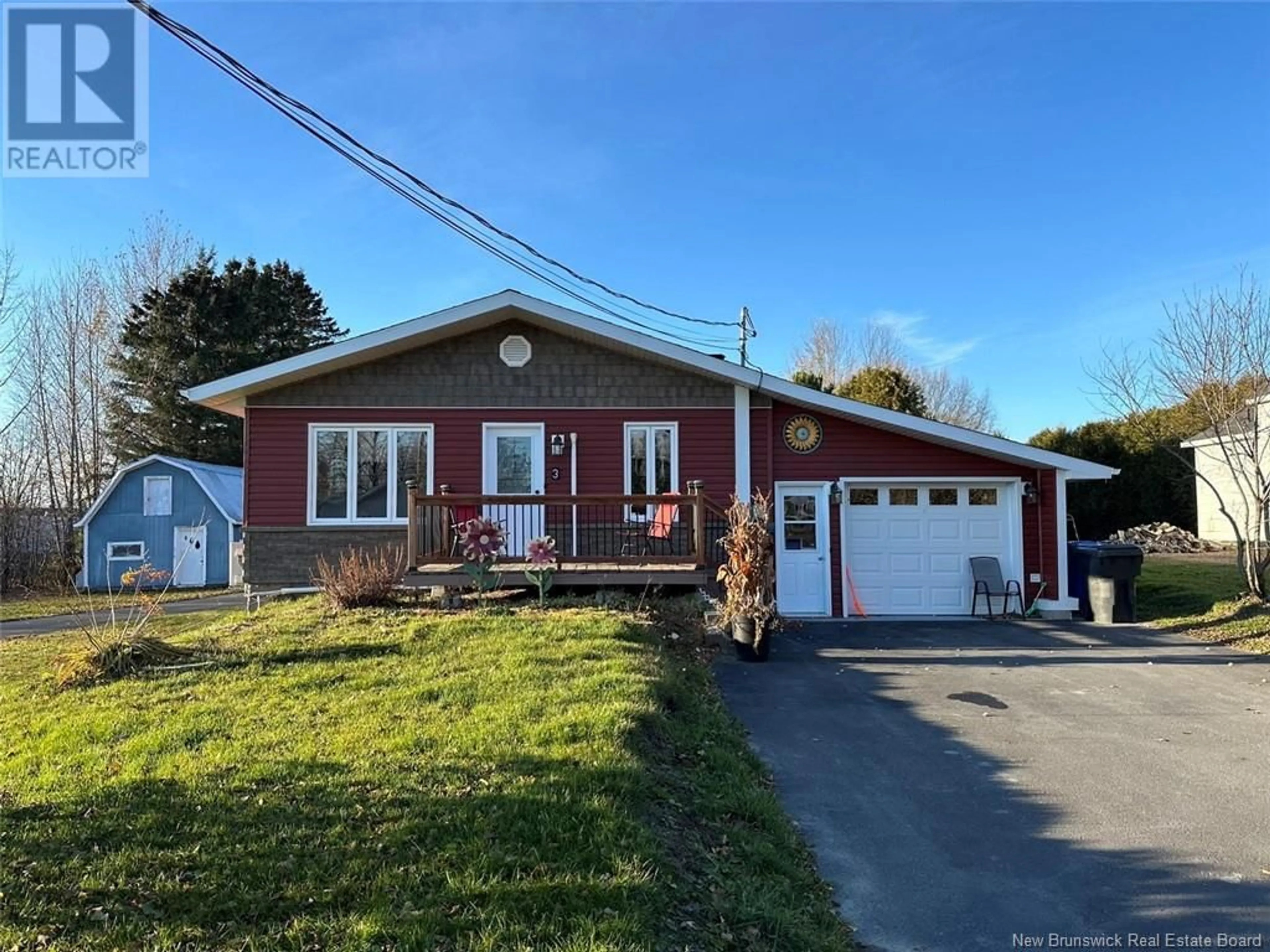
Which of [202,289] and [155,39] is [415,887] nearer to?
[155,39]

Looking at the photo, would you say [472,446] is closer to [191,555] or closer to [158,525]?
[191,555]

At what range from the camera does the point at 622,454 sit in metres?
11.8

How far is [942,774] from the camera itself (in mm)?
4762

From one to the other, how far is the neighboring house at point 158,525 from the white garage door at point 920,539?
17.1 meters

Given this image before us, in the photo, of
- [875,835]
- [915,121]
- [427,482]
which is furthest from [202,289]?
[875,835]

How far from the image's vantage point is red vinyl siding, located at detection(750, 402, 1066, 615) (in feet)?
39.2

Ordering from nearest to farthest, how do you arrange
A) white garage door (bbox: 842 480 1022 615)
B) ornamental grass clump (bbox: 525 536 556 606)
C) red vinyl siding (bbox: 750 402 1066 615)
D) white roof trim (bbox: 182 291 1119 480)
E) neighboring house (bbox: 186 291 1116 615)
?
1. ornamental grass clump (bbox: 525 536 556 606)
2. white roof trim (bbox: 182 291 1119 480)
3. neighboring house (bbox: 186 291 1116 615)
4. red vinyl siding (bbox: 750 402 1066 615)
5. white garage door (bbox: 842 480 1022 615)

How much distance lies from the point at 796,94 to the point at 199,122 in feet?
25.2

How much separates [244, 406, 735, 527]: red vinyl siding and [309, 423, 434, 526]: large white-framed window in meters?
0.10

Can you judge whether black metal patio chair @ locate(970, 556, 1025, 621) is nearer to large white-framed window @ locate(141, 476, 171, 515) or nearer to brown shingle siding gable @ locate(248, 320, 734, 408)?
brown shingle siding gable @ locate(248, 320, 734, 408)

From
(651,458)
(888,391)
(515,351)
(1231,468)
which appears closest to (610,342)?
(515,351)

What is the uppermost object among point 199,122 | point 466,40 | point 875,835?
point 466,40

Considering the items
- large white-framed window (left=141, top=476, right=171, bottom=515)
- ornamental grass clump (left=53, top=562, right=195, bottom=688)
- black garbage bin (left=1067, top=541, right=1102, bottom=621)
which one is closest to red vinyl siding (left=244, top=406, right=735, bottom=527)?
ornamental grass clump (left=53, top=562, right=195, bottom=688)

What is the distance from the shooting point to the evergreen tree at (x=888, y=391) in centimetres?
2059
